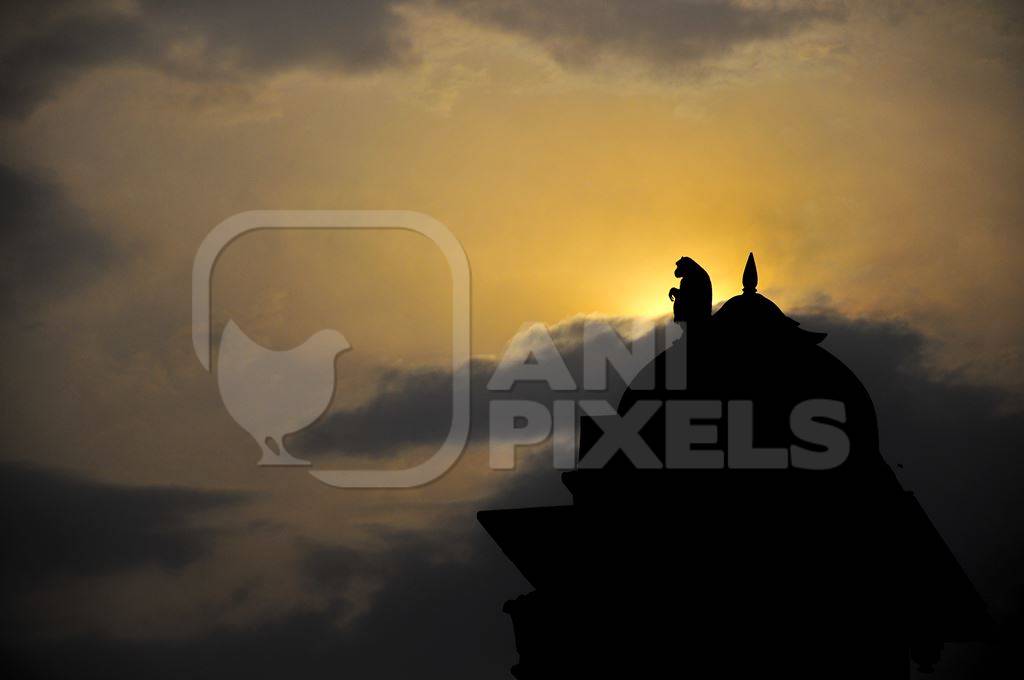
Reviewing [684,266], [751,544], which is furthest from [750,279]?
[751,544]

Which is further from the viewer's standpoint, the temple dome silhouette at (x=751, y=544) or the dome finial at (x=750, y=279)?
the dome finial at (x=750, y=279)

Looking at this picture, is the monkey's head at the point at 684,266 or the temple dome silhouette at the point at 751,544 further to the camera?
the monkey's head at the point at 684,266

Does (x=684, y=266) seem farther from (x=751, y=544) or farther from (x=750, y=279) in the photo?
(x=751, y=544)

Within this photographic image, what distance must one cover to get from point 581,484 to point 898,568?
10.2 feet

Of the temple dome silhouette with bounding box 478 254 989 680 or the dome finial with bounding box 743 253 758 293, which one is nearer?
the temple dome silhouette with bounding box 478 254 989 680

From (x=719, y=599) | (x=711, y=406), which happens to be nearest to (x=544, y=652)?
(x=719, y=599)

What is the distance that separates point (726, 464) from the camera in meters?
9.34

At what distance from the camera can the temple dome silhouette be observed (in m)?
8.80

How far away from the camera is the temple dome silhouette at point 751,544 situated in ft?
28.9

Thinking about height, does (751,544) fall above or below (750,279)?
below

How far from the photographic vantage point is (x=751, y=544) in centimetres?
908

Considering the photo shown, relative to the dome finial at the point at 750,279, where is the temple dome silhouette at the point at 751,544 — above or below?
below

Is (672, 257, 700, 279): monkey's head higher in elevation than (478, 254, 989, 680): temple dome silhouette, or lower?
higher

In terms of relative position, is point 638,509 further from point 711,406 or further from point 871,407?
point 871,407
